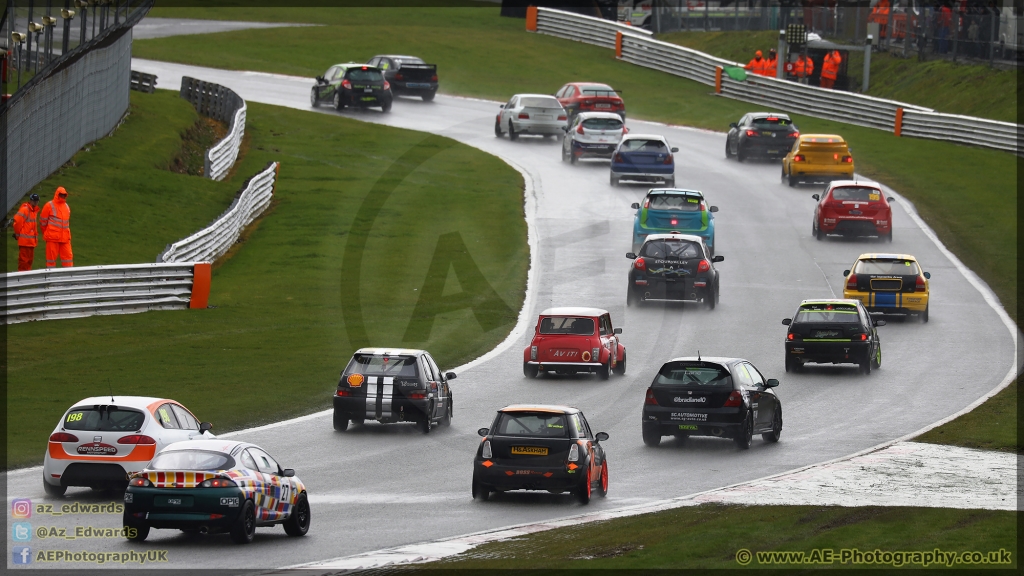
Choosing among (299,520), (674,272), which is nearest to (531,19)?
(674,272)

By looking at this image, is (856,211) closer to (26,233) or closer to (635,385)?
(635,385)

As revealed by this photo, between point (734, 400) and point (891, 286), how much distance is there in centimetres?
1189

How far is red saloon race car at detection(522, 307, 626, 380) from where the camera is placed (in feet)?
85.6

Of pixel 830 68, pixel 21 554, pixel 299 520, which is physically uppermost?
pixel 830 68

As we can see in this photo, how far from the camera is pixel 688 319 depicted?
31734mm

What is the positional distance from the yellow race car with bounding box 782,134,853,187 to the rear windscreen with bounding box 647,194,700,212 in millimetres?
9486

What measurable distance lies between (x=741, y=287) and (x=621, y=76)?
113 feet

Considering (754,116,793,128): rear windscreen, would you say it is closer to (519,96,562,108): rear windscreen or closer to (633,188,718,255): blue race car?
(519,96,562,108): rear windscreen

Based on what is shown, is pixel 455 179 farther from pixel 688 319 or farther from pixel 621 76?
pixel 621 76

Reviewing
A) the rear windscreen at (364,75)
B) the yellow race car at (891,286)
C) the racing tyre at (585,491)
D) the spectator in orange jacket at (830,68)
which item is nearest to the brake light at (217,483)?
the racing tyre at (585,491)

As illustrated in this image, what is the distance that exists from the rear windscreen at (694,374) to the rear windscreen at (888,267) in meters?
11.5

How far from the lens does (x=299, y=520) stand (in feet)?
49.8

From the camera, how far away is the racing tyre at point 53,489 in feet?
54.7

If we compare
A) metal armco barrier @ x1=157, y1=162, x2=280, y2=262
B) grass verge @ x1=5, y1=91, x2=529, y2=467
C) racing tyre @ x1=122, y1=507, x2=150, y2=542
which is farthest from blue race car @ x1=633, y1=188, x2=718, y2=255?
racing tyre @ x1=122, y1=507, x2=150, y2=542
